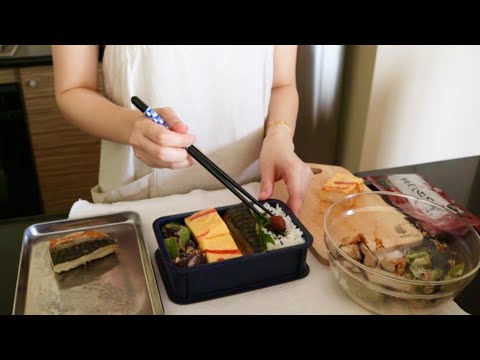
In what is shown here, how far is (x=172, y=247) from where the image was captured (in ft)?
2.52

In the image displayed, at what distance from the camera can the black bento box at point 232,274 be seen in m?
0.72

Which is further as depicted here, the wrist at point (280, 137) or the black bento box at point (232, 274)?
the wrist at point (280, 137)

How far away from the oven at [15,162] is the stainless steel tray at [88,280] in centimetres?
122

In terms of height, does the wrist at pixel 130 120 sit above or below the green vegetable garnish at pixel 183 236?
above

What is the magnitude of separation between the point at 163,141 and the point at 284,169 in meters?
0.28

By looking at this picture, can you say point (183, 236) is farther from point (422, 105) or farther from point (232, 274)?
point (422, 105)

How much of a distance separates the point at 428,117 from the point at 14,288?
59.7 inches

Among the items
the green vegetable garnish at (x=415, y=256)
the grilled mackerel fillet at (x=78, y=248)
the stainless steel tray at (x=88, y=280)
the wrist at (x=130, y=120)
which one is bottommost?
the stainless steel tray at (x=88, y=280)

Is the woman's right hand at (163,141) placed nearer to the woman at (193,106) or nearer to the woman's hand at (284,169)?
the woman at (193,106)

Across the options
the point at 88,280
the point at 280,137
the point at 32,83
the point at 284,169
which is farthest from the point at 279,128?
the point at 32,83

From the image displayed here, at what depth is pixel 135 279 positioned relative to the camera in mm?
792

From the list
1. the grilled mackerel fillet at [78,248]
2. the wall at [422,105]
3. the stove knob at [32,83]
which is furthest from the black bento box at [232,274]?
the stove knob at [32,83]

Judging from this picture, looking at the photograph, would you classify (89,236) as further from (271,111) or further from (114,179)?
(271,111)

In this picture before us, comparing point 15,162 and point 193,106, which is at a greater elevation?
point 193,106
